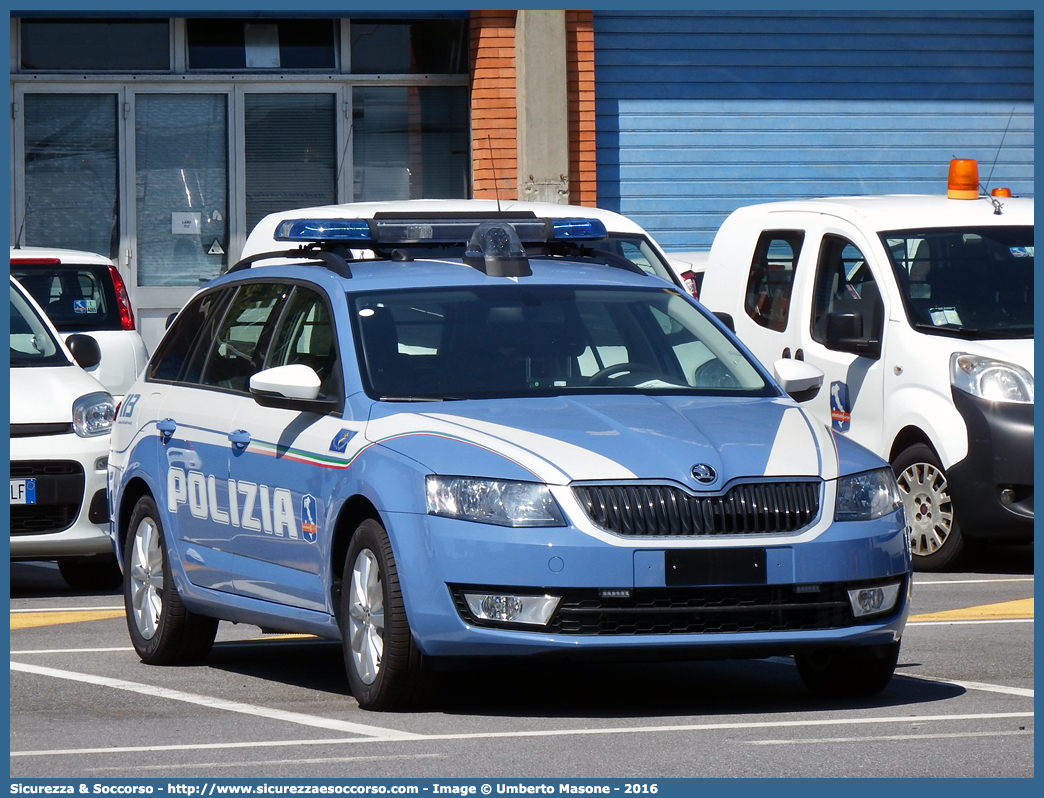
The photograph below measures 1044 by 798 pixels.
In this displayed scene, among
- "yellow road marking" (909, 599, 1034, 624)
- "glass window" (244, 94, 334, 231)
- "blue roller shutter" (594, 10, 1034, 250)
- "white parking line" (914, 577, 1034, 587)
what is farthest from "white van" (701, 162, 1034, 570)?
"glass window" (244, 94, 334, 231)

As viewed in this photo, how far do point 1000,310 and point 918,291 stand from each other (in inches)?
18.6

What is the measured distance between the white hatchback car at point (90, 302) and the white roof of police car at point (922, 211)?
5.59 metres

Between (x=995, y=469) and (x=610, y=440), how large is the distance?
490 centimetres

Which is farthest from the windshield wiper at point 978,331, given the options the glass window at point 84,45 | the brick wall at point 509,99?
the glass window at point 84,45

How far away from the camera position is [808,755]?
5988 millimetres

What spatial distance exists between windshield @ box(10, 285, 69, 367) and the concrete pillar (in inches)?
356

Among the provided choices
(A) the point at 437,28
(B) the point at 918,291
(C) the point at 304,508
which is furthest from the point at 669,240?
(C) the point at 304,508

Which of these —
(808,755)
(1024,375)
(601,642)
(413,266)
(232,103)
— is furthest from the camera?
(232,103)

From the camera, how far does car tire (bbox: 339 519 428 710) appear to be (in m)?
6.64

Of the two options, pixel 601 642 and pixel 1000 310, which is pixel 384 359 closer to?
pixel 601 642

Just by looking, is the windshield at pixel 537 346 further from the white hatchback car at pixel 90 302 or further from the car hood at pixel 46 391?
the white hatchback car at pixel 90 302

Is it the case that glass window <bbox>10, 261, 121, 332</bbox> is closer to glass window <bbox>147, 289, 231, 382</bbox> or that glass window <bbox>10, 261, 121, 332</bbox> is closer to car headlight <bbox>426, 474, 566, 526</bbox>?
glass window <bbox>147, 289, 231, 382</bbox>

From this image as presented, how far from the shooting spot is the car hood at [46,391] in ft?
36.6

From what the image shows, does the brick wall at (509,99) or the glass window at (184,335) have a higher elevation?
the brick wall at (509,99)
